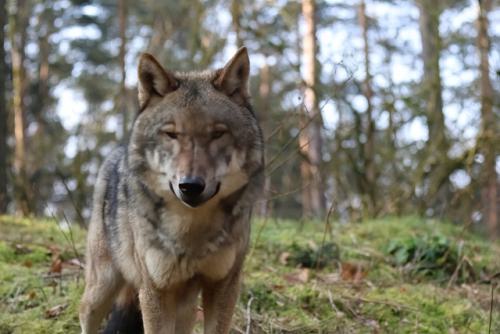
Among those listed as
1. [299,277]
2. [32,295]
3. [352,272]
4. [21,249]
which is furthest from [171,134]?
[21,249]

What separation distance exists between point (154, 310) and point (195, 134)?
1.09 metres

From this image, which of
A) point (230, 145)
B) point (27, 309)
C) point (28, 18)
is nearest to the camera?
point (230, 145)

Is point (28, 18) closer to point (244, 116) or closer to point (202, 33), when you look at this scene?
point (202, 33)

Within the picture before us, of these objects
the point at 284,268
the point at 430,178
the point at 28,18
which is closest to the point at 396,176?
the point at 430,178

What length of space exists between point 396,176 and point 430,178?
78cm

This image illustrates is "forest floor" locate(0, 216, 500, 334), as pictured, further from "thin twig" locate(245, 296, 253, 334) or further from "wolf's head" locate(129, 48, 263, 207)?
"wolf's head" locate(129, 48, 263, 207)

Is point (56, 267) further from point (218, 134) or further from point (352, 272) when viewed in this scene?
point (218, 134)

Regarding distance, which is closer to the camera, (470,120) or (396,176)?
(470,120)

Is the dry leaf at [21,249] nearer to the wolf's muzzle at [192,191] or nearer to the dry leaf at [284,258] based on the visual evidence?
the dry leaf at [284,258]

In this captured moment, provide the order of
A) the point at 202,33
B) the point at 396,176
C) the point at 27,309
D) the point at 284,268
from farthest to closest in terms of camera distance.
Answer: the point at 202,33, the point at 396,176, the point at 284,268, the point at 27,309

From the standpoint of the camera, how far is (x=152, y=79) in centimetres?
397

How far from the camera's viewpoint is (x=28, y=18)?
22094 millimetres

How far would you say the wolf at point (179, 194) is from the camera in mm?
3633

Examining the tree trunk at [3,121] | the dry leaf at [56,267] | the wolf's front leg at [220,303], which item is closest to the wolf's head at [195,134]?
the wolf's front leg at [220,303]
